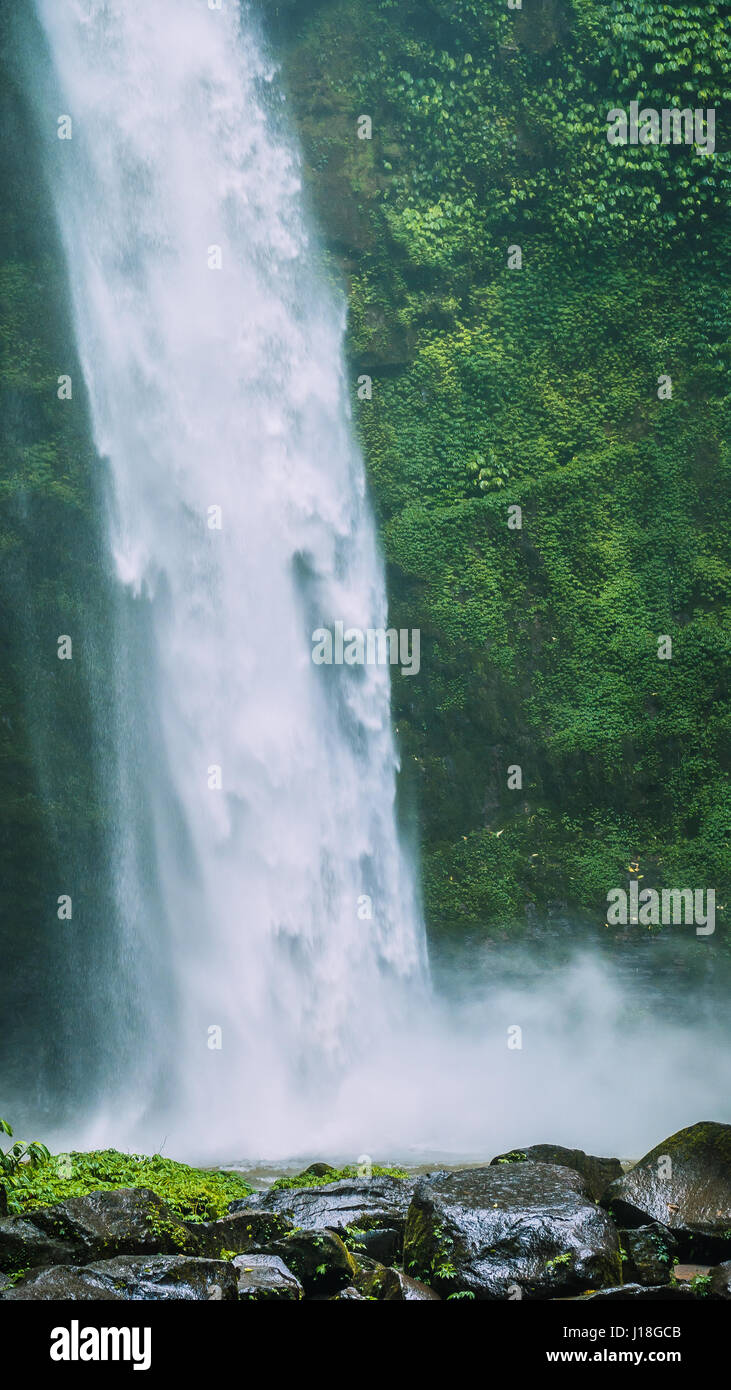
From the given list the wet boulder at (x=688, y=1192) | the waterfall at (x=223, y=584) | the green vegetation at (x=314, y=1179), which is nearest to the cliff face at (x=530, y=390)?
the waterfall at (x=223, y=584)

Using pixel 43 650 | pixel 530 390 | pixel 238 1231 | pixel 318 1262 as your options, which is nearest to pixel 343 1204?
pixel 238 1231

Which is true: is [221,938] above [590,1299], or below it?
above

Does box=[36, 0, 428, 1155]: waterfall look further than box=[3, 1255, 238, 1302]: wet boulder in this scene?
Yes

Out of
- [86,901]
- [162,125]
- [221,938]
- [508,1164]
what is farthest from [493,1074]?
[162,125]

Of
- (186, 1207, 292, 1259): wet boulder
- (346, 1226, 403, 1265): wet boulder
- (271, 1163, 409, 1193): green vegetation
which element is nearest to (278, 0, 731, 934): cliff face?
(271, 1163, 409, 1193): green vegetation

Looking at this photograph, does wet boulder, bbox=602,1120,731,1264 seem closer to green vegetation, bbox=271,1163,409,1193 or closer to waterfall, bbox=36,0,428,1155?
green vegetation, bbox=271,1163,409,1193
